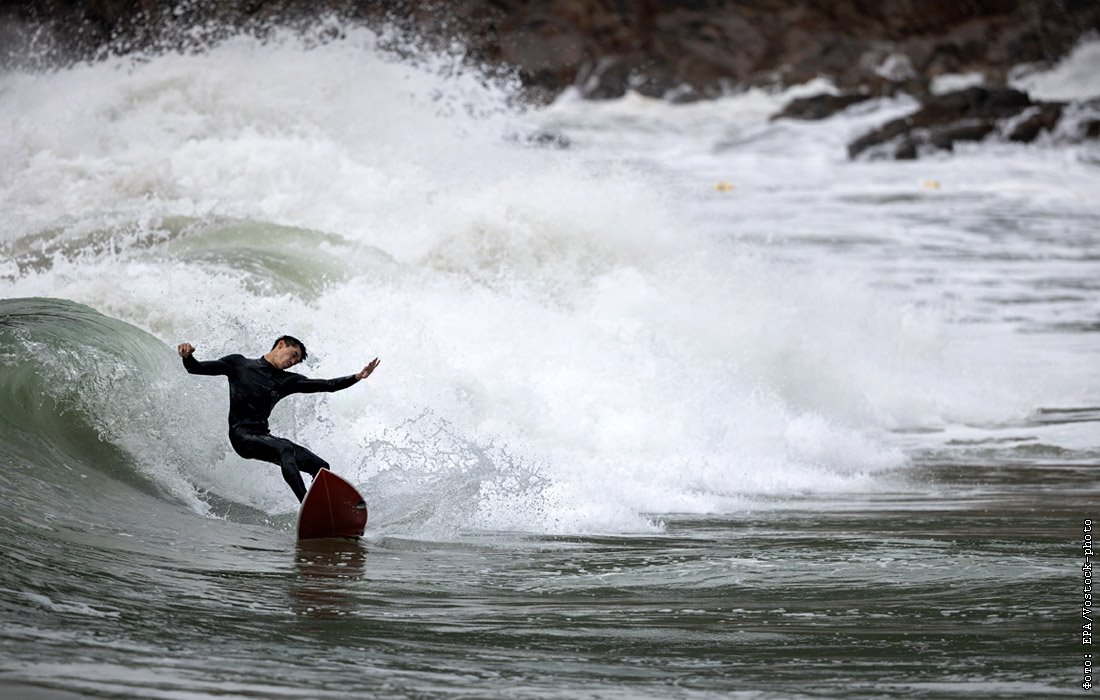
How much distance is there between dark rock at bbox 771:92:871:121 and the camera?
1943 inches

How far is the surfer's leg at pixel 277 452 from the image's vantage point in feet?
24.6

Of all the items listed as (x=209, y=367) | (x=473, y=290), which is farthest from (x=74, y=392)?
(x=473, y=290)

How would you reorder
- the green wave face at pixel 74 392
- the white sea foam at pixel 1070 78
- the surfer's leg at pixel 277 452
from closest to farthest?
the surfer's leg at pixel 277 452, the green wave face at pixel 74 392, the white sea foam at pixel 1070 78

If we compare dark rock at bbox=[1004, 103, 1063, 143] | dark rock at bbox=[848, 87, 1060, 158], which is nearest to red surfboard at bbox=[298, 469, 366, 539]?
dark rock at bbox=[848, 87, 1060, 158]

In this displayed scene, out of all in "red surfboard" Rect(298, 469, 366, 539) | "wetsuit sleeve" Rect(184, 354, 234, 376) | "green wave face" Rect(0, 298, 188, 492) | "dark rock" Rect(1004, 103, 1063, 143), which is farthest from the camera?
"dark rock" Rect(1004, 103, 1063, 143)

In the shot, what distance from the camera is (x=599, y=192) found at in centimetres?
1820

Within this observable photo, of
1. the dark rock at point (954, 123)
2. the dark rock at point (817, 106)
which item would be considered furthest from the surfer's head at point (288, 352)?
the dark rock at point (817, 106)

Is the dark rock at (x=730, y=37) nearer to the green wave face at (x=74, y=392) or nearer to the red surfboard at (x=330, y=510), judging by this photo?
the green wave face at (x=74, y=392)

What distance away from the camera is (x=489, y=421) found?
9969 mm

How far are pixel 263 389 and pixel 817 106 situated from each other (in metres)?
44.2

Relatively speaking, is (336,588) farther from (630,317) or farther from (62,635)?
(630,317)

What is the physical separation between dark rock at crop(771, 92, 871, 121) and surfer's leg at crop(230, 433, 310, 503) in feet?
142

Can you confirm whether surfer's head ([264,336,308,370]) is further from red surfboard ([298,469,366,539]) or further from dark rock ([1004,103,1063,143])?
dark rock ([1004,103,1063,143])

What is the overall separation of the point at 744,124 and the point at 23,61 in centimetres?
2744
